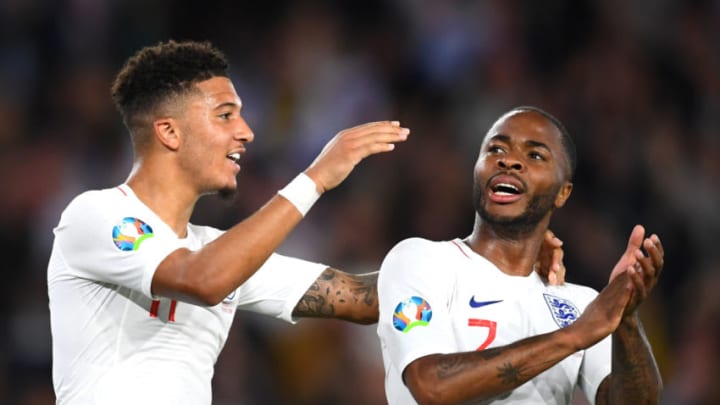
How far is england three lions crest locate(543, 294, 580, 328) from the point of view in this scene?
4.53 meters

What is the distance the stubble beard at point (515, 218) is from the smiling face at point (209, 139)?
0.94 m

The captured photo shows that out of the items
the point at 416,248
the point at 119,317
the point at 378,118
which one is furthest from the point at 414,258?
the point at 378,118

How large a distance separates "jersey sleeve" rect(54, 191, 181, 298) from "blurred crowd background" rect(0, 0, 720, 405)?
121 inches

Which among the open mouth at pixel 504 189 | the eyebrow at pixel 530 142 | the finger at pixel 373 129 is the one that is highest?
the eyebrow at pixel 530 142

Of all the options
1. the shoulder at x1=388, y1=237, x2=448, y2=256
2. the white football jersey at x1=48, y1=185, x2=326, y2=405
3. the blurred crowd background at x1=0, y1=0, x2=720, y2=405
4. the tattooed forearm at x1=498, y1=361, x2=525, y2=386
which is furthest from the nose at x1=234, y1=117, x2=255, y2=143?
the blurred crowd background at x1=0, y1=0, x2=720, y2=405

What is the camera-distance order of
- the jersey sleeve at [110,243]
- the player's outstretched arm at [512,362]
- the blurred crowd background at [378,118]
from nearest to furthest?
the player's outstretched arm at [512,362] < the jersey sleeve at [110,243] < the blurred crowd background at [378,118]

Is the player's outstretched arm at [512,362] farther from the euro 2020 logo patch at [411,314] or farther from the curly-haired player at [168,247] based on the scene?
the curly-haired player at [168,247]

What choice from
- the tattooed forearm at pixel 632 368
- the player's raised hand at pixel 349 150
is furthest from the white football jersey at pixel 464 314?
the player's raised hand at pixel 349 150

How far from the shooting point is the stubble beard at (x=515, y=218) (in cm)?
460

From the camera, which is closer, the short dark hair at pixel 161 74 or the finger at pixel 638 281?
the finger at pixel 638 281

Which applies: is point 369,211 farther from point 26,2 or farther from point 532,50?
point 26,2

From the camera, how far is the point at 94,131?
872cm

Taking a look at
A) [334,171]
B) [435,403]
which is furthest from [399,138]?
[435,403]

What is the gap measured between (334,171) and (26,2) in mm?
5950
